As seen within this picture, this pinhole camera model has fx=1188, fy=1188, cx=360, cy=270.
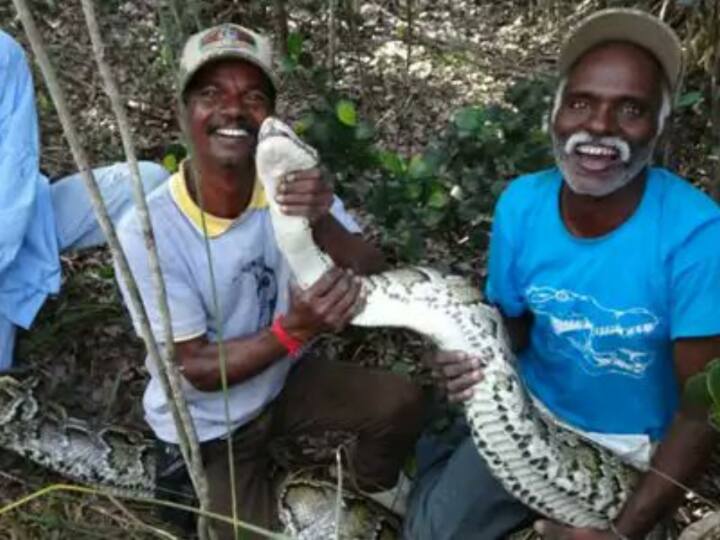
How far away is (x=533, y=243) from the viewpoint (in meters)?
2.96

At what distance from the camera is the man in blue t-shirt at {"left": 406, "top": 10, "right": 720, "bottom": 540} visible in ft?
8.98

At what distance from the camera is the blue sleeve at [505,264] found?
304cm

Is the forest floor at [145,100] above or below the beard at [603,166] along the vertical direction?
below

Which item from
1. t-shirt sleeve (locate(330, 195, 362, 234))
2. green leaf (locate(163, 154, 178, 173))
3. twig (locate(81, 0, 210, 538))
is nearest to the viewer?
twig (locate(81, 0, 210, 538))

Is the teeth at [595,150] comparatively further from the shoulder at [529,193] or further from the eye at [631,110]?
the shoulder at [529,193]

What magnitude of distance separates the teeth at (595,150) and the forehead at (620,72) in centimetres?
13

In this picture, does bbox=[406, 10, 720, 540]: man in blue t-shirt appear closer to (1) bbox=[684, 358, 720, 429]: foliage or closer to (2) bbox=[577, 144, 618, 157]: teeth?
(2) bbox=[577, 144, 618, 157]: teeth

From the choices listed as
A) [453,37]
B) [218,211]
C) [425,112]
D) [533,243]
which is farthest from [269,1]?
[533,243]

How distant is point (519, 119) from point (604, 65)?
110cm

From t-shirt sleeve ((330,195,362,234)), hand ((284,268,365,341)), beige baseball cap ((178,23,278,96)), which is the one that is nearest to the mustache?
beige baseball cap ((178,23,278,96))

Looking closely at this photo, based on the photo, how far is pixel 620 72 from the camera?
279 cm

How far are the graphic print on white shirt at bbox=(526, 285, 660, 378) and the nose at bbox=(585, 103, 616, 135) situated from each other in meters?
0.40

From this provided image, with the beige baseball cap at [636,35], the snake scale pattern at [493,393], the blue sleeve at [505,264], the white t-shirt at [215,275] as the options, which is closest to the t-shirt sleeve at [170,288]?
the white t-shirt at [215,275]

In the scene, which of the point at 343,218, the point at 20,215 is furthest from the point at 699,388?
the point at 20,215
